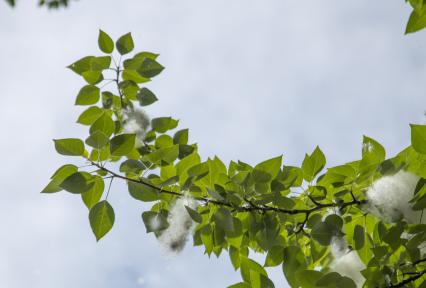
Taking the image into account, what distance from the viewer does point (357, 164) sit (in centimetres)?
132

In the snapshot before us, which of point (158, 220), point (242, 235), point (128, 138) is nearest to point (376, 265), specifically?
point (242, 235)

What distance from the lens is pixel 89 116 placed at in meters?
1.43


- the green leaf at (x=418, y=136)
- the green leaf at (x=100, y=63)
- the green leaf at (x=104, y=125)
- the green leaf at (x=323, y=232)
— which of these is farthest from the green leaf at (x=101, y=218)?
the green leaf at (x=418, y=136)

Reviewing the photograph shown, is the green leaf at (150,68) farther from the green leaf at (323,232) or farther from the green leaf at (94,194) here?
the green leaf at (323,232)

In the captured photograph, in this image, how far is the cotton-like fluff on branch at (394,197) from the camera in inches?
46.8

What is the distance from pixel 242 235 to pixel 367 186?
0.40 m

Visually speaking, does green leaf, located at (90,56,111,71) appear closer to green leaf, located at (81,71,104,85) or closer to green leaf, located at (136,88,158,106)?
green leaf, located at (81,71,104,85)

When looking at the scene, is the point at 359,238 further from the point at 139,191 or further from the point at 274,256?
the point at 139,191

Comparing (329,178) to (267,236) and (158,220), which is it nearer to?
(267,236)

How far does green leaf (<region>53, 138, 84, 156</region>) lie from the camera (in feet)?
3.80

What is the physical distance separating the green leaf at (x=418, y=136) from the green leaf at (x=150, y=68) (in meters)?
0.73

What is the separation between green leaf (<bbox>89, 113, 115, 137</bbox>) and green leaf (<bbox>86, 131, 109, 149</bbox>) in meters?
0.04

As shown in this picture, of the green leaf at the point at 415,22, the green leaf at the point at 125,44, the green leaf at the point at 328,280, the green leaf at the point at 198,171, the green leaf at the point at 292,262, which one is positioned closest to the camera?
the green leaf at the point at 415,22

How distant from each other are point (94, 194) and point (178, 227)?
0.24 m
